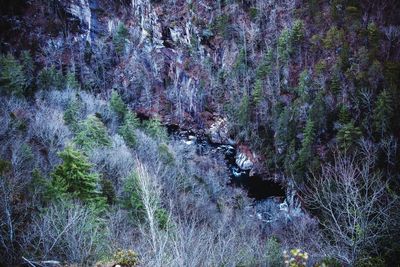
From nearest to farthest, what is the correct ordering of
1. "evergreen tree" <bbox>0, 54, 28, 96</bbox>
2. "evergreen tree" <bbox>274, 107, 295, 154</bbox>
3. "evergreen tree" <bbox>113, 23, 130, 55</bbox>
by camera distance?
"evergreen tree" <bbox>0, 54, 28, 96</bbox> < "evergreen tree" <bbox>274, 107, 295, 154</bbox> < "evergreen tree" <bbox>113, 23, 130, 55</bbox>

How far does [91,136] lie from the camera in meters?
26.3

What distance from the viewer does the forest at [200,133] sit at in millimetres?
10672

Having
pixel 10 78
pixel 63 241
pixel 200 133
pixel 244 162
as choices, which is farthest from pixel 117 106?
pixel 63 241

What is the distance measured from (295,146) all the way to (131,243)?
33.1 metres

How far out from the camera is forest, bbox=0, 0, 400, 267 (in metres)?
10.7

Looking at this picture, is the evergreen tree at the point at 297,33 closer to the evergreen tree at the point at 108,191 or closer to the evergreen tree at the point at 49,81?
the evergreen tree at the point at 49,81

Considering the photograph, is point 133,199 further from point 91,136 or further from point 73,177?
point 91,136

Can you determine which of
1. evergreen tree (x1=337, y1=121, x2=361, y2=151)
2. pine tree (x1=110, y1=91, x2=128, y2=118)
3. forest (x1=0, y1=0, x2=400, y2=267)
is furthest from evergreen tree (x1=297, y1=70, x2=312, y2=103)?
pine tree (x1=110, y1=91, x2=128, y2=118)

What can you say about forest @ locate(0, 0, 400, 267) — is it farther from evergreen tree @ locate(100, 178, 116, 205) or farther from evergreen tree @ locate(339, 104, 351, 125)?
evergreen tree @ locate(339, 104, 351, 125)

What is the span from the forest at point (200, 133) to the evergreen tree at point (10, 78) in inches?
9.4

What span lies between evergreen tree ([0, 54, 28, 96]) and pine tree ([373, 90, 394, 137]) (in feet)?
133

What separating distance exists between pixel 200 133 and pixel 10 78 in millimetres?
31218

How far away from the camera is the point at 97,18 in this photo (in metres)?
63.2

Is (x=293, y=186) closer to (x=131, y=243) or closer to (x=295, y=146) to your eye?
(x=295, y=146)
